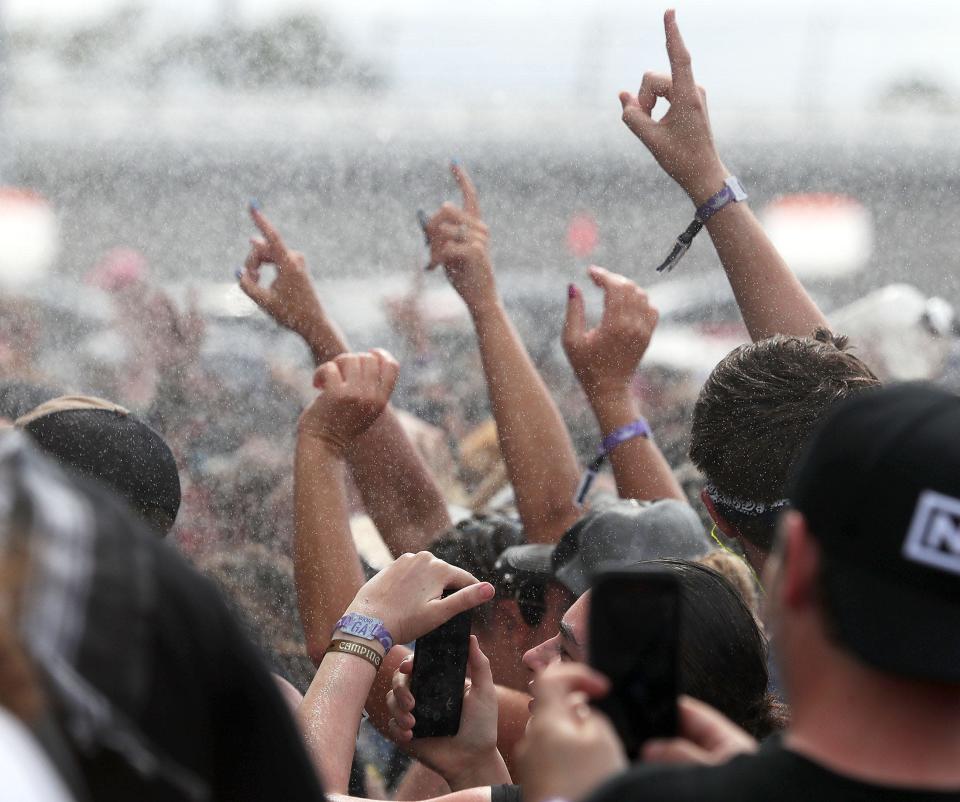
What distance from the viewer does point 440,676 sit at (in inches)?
61.8

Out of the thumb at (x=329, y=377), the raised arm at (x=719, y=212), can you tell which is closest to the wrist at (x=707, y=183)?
the raised arm at (x=719, y=212)

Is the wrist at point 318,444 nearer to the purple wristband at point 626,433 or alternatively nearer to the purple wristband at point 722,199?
the purple wristband at point 626,433

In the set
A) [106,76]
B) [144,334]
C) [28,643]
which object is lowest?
[144,334]

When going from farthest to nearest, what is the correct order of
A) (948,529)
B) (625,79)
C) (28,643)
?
(625,79) < (948,529) < (28,643)

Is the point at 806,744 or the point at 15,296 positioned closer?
the point at 806,744

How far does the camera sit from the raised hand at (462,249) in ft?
7.29

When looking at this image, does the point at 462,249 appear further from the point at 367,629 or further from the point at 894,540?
the point at 894,540

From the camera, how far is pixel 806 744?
2.64 ft

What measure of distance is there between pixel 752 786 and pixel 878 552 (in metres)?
0.16

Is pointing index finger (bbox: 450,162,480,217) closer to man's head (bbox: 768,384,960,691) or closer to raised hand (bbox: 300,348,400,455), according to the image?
raised hand (bbox: 300,348,400,455)

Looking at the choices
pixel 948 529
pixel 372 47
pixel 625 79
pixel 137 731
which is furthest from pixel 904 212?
pixel 137 731

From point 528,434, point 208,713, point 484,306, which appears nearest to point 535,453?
point 528,434

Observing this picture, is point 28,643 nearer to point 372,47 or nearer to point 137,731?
point 137,731

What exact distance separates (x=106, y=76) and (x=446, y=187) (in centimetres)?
73
